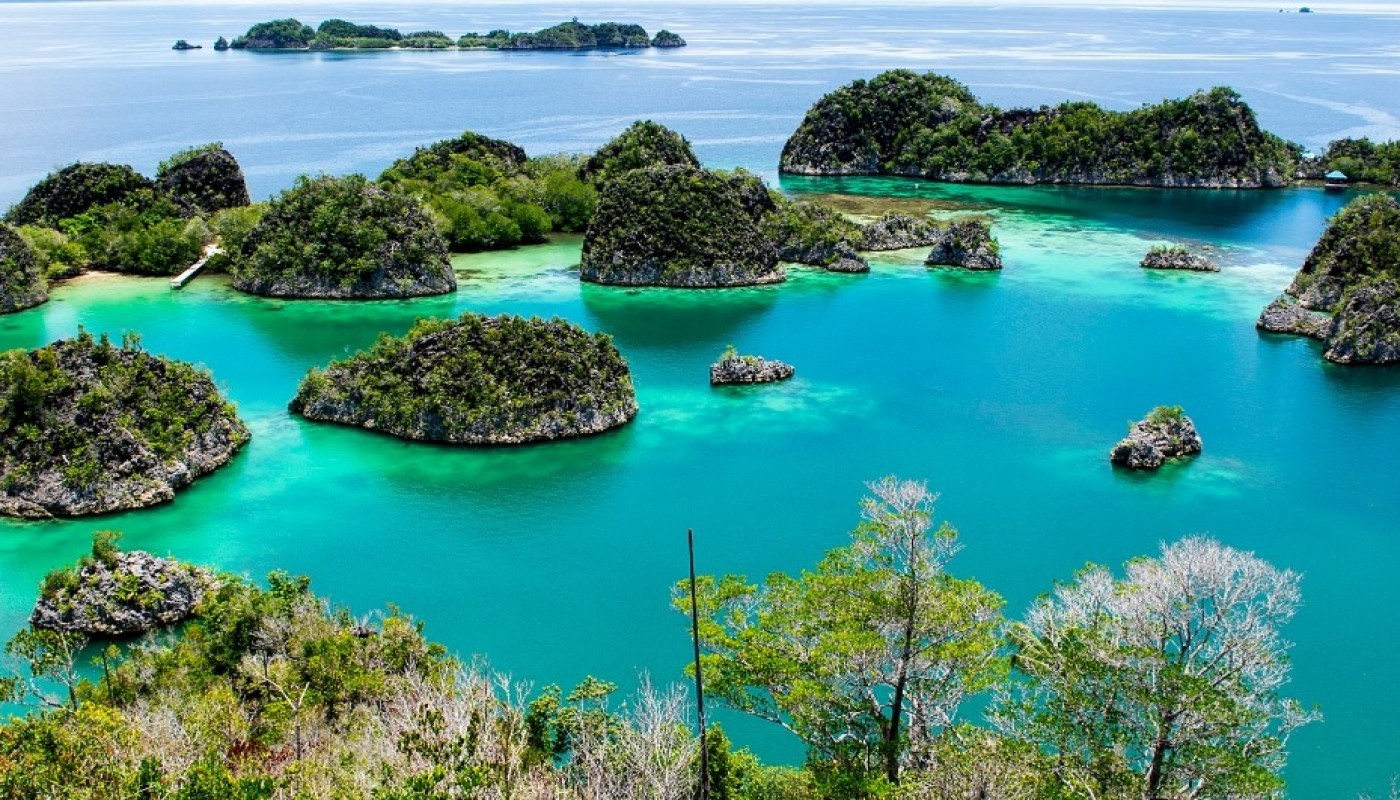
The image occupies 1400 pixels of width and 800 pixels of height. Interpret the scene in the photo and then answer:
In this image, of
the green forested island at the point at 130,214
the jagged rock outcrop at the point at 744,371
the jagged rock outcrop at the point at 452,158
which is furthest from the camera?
the jagged rock outcrop at the point at 452,158

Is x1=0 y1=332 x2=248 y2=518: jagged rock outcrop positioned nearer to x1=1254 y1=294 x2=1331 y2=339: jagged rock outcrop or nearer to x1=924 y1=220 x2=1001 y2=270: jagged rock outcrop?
x1=924 y1=220 x2=1001 y2=270: jagged rock outcrop

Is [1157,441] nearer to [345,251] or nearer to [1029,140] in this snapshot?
[345,251]

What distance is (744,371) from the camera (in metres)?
52.8

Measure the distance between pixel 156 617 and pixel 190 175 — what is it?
60195mm

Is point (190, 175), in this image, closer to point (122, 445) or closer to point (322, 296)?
point (322, 296)

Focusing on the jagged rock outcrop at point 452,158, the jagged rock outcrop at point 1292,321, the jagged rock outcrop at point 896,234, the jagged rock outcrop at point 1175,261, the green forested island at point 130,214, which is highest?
the jagged rock outcrop at point 452,158

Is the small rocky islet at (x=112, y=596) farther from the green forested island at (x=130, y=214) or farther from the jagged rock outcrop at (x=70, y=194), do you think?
the jagged rock outcrop at (x=70, y=194)

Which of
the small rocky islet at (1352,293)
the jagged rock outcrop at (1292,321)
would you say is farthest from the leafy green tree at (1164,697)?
the jagged rock outcrop at (1292,321)

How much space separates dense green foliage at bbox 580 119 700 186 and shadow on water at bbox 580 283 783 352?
22076 mm

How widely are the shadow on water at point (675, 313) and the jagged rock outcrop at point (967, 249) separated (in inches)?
492

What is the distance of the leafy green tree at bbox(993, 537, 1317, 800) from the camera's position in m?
20.0

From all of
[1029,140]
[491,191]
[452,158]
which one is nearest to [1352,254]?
[1029,140]

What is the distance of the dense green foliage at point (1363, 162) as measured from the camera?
106 meters

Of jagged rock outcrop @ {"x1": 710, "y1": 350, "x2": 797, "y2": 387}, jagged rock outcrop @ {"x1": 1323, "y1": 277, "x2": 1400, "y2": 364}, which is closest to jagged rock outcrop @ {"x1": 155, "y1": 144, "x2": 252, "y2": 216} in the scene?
jagged rock outcrop @ {"x1": 710, "y1": 350, "x2": 797, "y2": 387}
